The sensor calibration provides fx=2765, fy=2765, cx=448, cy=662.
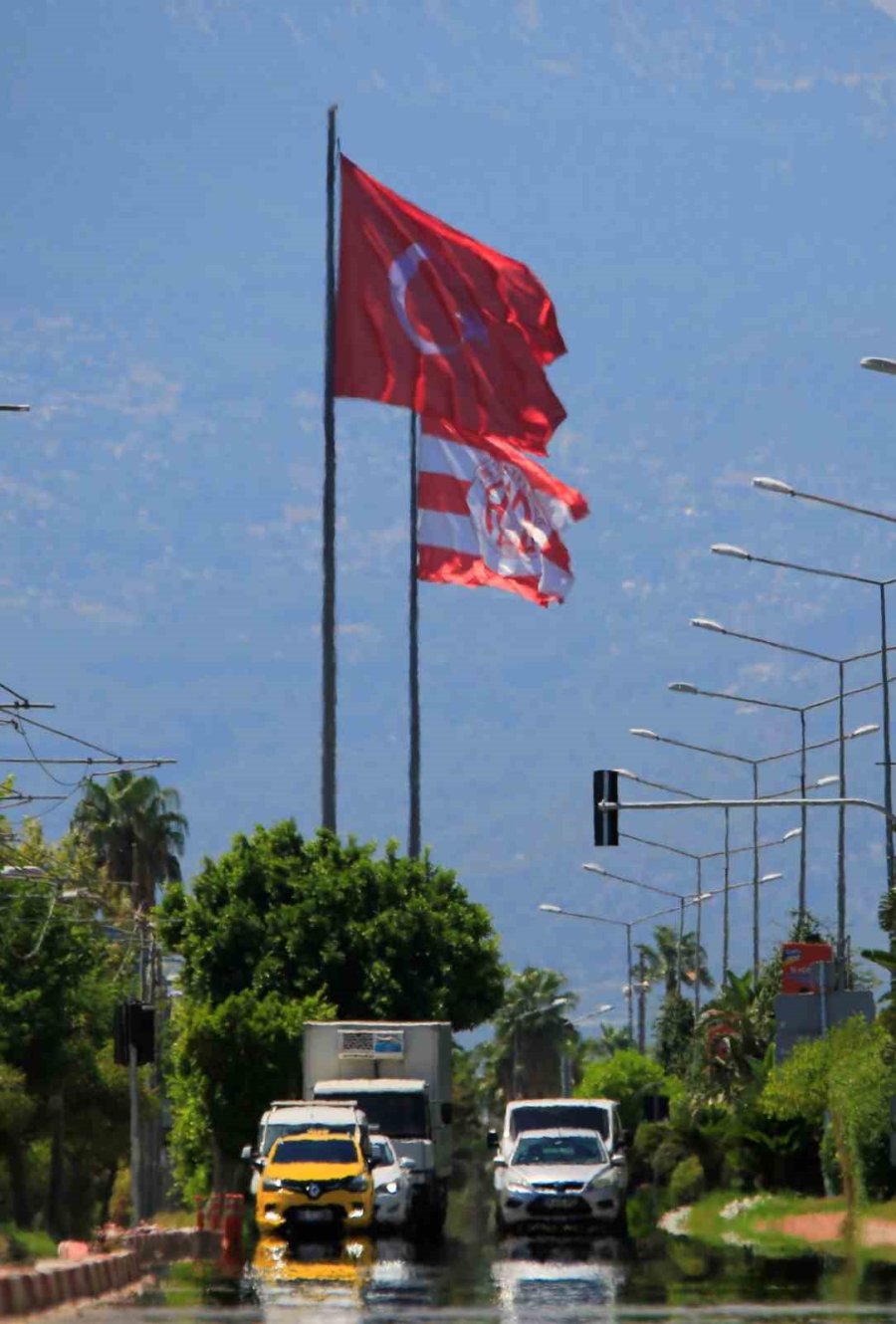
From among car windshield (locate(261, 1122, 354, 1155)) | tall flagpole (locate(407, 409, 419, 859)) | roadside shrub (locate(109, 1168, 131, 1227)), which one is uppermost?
tall flagpole (locate(407, 409, 419, 859))

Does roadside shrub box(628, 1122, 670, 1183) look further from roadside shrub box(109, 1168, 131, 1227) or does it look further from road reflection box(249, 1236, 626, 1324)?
road reflection box(249, 1236, 626, 1324)

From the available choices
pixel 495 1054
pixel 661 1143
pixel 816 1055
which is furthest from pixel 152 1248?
pixel 495 1054

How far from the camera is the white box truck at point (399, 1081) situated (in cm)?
4975

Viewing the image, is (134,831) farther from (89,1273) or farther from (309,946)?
(89,1273)

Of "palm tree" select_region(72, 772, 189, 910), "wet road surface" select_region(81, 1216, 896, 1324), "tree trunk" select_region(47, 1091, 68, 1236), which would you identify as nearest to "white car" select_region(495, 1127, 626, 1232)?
"wet road surface" select_region(81, 1216, 896, 1324)

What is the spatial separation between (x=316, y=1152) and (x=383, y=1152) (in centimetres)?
315

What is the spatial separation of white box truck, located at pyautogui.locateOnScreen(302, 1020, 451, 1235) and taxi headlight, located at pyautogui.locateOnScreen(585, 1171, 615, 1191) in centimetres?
372

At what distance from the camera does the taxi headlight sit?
46500mm

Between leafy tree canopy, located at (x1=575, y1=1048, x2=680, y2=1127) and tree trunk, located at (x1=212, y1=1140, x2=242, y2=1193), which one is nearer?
tree trunk, located at (x1=212, y1=1140, x2=242, y2=1193)

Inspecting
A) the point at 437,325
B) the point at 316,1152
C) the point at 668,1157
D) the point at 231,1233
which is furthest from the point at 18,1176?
the point at 231,1233

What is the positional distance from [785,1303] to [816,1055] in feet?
85.4

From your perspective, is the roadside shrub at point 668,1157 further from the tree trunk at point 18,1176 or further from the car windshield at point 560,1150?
the car windshield at point 560,1150

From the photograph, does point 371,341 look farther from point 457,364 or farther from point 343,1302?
point 343,1302

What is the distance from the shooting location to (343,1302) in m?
28.9
